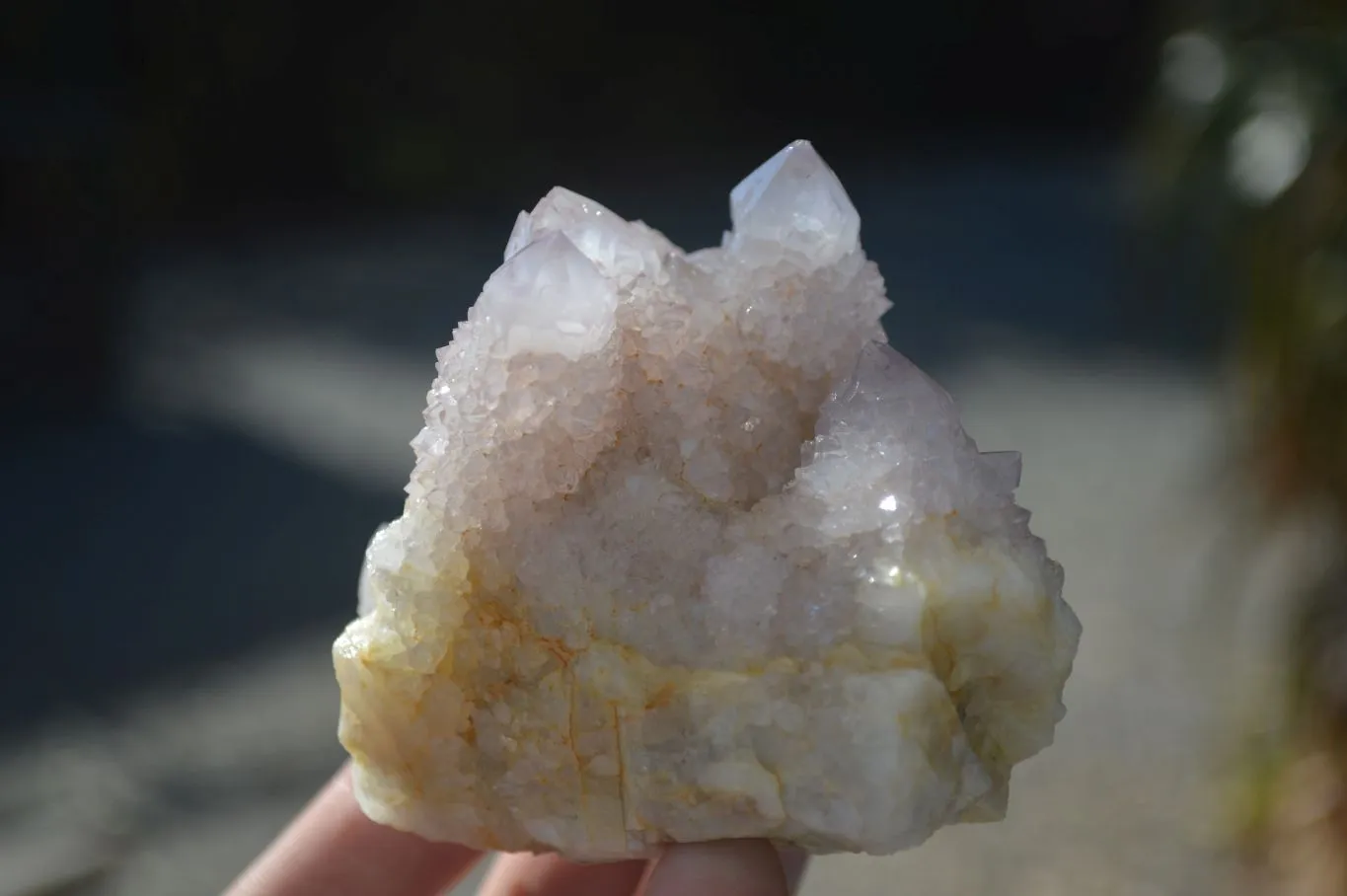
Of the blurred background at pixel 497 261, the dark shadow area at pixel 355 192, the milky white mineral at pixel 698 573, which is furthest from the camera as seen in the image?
the dark shadow area at pixel 355 192

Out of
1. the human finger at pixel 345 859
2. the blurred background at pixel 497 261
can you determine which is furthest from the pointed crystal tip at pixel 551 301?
the blurred background at pixel 497 261

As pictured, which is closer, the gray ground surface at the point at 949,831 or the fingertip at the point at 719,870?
the fingertip at the point at 719,870

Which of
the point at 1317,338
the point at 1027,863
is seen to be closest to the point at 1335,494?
the point at 1317,338

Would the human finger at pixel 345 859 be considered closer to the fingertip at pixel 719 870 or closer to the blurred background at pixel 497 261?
the fingertip at pixel 719 870

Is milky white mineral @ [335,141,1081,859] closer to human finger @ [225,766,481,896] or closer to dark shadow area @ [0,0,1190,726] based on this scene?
human finger @ [225,766,481,896]

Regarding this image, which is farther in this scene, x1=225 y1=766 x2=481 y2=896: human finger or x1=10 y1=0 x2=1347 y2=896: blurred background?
x1=10 y1=0 x2=1347 y2=896: blurred background

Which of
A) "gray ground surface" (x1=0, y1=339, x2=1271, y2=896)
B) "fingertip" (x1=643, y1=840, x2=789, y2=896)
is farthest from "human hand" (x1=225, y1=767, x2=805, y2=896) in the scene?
"gray ground surface" (x1=0, y1=339, x2=1271, y2=896)

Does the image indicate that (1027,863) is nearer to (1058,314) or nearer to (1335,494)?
(1335,494)
